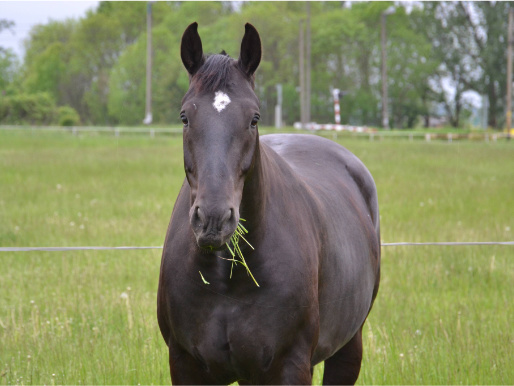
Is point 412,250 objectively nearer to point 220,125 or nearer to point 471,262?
point 471,262

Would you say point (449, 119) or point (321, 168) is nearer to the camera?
point (321, 168)

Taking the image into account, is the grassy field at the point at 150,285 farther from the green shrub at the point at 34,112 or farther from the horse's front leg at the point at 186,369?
the green shrub at the point at 34,112

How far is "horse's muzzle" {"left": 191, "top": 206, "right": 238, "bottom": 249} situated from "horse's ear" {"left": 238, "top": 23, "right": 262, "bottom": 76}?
779 millimetres

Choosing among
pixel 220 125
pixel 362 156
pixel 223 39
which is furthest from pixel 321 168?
pixel 223 39

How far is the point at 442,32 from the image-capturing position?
175 feet

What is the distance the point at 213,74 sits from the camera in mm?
2770

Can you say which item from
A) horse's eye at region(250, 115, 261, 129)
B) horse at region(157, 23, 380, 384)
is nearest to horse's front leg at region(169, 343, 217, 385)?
horse at region(157, 23, 380, 384)

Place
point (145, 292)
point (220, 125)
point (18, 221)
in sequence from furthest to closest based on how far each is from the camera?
point (18, 221) → point (145, 292) → point (220, 125)

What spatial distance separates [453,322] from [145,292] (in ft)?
9.39

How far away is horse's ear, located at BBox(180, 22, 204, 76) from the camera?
113 inches

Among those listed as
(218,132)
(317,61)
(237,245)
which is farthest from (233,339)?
(317,61)

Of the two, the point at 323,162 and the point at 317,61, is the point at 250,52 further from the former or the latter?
the point at 317,61

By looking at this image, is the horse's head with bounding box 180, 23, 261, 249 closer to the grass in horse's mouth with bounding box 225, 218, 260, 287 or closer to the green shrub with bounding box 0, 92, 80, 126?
the grass in horse's mouth with bounding box 225, 218, 260, 287

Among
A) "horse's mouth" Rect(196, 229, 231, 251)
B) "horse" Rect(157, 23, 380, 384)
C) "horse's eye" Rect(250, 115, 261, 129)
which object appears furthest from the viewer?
"horse's eye" Rect(250, 115, 261, 129)
